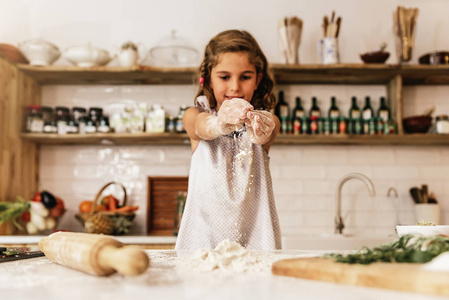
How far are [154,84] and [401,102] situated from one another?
4.89 ft

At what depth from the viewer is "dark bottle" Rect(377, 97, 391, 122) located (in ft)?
8.58

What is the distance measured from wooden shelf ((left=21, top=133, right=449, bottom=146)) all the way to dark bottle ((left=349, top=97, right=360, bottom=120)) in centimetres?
15

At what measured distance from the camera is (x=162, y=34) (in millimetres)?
2840

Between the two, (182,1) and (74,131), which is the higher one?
(182,1)

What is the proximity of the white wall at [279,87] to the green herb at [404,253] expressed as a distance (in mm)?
2026

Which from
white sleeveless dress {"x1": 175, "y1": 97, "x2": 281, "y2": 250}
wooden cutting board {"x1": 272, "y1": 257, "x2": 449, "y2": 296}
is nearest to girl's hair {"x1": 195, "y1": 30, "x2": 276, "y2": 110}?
white sleeveless dress {"x1": 175, "y1": 97, "x2": 281, "y2": 250}

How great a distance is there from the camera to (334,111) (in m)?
2.66

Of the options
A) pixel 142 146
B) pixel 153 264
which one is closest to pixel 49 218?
pixel 142 146

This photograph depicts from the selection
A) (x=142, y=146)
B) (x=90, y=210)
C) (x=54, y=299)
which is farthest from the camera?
(x=142, y=146)

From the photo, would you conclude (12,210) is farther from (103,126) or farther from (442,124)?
(442,124)

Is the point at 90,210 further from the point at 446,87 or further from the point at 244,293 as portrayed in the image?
the point at 446,87

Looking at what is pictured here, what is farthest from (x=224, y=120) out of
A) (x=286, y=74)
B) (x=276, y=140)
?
(x=286, y=74)

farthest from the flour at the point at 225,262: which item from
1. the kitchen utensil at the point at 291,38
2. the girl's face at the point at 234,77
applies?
the kitchen utensil at the point at 291,38

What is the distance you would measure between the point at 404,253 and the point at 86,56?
7.57 ft
